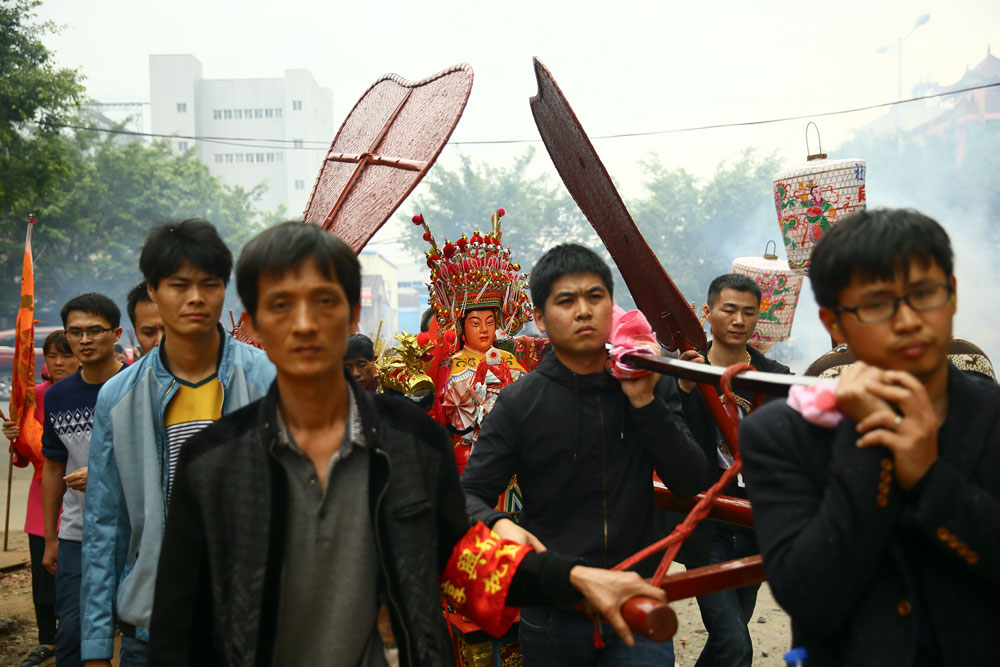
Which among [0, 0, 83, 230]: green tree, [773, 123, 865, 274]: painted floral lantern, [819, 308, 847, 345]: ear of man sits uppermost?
[0, 0, 83, 230]: green tree

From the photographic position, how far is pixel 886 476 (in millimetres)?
1408

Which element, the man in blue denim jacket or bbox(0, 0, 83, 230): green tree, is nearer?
the man in blue denim jacket

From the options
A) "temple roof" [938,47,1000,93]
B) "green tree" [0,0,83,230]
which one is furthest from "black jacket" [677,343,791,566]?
"temple roof" [938,47,1000,93]

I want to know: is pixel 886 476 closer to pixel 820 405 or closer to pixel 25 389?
pixel 820 405

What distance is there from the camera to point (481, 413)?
4.51m

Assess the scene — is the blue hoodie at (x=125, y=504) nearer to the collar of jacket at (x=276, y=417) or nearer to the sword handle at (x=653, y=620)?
the collar of jacket at (x=276, y=417)

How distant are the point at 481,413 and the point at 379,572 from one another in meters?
2.66

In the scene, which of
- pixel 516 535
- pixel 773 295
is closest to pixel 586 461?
pixel 516 535

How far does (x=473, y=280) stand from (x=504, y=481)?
87.0 inches

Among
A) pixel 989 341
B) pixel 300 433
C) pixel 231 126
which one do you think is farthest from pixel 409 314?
pixel 300 433

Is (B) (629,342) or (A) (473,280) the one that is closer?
(B) (629,342)

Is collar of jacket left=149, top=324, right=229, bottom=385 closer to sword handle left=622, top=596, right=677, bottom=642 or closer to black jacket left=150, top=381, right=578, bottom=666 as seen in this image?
black jacket left=150, top=381, right=578, bottom=666

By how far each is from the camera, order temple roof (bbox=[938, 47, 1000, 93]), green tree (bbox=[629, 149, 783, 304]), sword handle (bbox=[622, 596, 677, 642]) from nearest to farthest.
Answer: sword handle (bbox=[622, 596, 677, 642]), temple roof (bbox=[938, 47, 1000, 93]), green tree (bbox=[629, 149, 783, 304])

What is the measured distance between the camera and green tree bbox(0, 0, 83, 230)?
41.1ft
